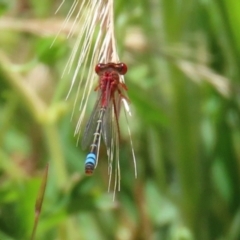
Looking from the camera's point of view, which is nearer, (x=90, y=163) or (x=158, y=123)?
(x=90, y=163)

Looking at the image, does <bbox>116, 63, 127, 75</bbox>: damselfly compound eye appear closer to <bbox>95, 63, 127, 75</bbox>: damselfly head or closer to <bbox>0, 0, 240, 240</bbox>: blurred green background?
<bbox>95, 63, 127, 75</bbox>: damselfly head

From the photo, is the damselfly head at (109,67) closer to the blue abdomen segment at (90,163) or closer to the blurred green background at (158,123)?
the blue abdomen segment at (90,163)

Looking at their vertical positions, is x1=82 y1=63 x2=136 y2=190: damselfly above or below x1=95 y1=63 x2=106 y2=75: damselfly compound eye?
below

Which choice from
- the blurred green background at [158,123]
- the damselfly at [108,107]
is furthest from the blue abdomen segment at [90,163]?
the blurred green background at [158,123]

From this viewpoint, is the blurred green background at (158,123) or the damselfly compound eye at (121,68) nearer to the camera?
the damselfly compound eye at (121,68)

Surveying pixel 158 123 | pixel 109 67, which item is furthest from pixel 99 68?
pixel 158 123

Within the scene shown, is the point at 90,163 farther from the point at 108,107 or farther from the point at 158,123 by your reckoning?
the point at 158,123

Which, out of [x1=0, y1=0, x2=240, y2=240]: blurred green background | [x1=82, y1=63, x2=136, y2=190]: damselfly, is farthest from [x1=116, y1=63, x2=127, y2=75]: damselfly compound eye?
[x1=0, y1=0, x2=240, y2=240]: blurred green background

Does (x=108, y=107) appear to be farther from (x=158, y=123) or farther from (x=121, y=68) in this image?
(x=158, y=123)
